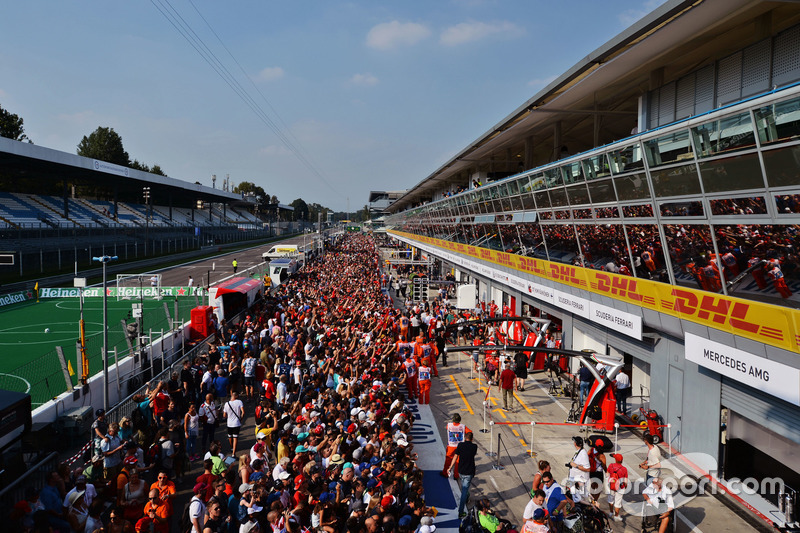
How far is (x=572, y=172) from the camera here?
1230 cm

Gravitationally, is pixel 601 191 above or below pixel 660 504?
above

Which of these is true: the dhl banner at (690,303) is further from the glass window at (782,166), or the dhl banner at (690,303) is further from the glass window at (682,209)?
the glass window at (782,166)

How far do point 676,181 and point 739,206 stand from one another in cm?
135

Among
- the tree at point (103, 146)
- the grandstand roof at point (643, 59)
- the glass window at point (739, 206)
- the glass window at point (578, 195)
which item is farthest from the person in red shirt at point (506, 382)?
the tree at point (103, 146)

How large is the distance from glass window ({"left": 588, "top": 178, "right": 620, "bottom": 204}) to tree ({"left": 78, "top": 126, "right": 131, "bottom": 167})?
9880 centimetres

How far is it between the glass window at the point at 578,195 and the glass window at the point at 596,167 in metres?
0.52

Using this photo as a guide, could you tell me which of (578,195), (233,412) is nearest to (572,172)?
(578,195)

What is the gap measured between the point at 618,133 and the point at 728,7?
13609 mm

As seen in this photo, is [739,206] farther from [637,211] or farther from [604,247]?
[604,247]

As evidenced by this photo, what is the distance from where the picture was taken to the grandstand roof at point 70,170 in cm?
3484

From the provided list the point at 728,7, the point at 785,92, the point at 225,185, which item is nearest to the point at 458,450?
the point at 785,92

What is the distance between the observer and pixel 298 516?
567cm

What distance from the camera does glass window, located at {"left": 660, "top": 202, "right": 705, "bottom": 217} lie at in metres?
8.34

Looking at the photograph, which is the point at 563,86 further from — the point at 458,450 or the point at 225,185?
the point at 225,185
